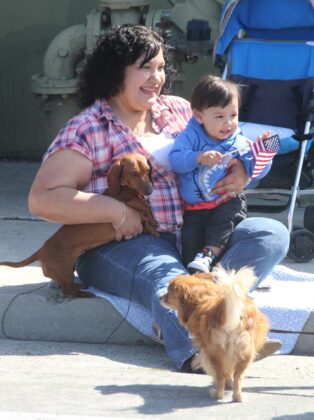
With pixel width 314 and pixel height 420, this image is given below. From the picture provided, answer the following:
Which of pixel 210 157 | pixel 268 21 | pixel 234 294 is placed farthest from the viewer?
pixel 268 21

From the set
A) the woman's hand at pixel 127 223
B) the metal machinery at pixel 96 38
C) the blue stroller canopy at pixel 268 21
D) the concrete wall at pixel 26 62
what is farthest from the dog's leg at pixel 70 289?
the concrete wall at pixel 26 62

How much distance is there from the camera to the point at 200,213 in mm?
4941

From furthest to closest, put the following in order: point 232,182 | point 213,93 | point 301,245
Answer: point 301,245, point 232,182, point 213,93

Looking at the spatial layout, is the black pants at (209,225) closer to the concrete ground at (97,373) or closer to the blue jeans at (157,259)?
the blue jeans at (157,259)

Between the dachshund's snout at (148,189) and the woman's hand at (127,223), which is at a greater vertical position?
the dachshund's snout at (148,189)

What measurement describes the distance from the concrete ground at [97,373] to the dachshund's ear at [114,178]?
55 centimetres

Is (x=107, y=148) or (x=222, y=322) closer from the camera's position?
(x=222, y=322)

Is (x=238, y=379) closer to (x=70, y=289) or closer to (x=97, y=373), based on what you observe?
(x=97, y=373)

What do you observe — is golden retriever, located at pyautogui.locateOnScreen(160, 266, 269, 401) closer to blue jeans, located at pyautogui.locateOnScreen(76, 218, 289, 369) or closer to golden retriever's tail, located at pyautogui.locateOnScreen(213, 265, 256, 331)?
golden retriever's tail, located at pyautogui.locateOnScreen(213, 265, 256, 331)

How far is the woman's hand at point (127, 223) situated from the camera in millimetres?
4785

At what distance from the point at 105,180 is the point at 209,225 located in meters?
0.54

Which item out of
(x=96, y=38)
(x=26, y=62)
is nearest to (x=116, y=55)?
(x=96, y=38)

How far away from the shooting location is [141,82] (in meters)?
4.96

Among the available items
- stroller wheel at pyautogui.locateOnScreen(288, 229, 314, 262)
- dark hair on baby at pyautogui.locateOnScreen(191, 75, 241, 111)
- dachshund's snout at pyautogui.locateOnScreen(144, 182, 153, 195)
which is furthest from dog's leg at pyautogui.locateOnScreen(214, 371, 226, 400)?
stroller wheel at pyautogui.locateOnScreen(288, 229, 314, 262)
